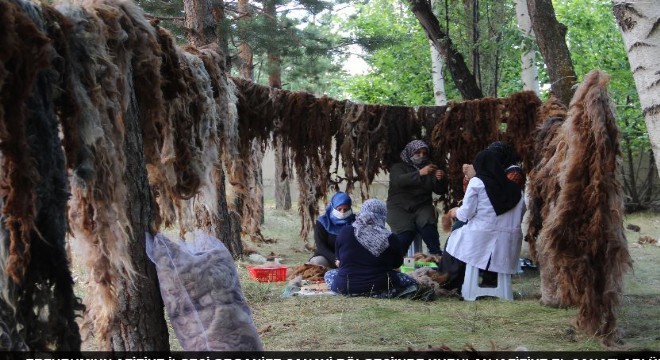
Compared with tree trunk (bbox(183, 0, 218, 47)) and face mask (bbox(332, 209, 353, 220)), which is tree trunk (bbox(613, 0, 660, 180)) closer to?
face mask (bbox(332, 209, 353, 220))

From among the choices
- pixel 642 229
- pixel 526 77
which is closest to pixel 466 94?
pixel 526 77

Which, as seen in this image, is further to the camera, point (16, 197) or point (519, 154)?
point (519, 154)

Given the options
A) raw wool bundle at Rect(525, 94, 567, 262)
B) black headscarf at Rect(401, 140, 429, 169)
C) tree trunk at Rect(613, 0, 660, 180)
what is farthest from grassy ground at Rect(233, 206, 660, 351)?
black headscarf at Rect(401, 140, 429, 169)

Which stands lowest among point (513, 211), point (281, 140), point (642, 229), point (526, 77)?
point (642, 229)

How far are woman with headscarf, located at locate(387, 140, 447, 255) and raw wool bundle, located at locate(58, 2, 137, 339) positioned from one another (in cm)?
532

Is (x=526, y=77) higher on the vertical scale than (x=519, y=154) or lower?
higher

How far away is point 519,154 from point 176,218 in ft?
15.4

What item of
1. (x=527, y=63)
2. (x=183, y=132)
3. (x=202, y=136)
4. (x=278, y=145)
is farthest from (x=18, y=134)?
(x=527, y=63)

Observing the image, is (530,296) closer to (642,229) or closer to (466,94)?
(466,94)

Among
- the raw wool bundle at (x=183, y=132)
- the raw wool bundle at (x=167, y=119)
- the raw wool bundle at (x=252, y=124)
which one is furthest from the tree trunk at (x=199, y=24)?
the raw wool bundle at (x=167, y=119)

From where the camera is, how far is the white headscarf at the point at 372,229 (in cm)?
713

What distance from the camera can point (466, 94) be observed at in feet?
35.6

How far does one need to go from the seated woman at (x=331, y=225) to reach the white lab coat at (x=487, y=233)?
4.96 feet

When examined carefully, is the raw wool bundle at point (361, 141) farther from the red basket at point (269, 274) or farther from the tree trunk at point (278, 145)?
the red basket at point (269, 274)
